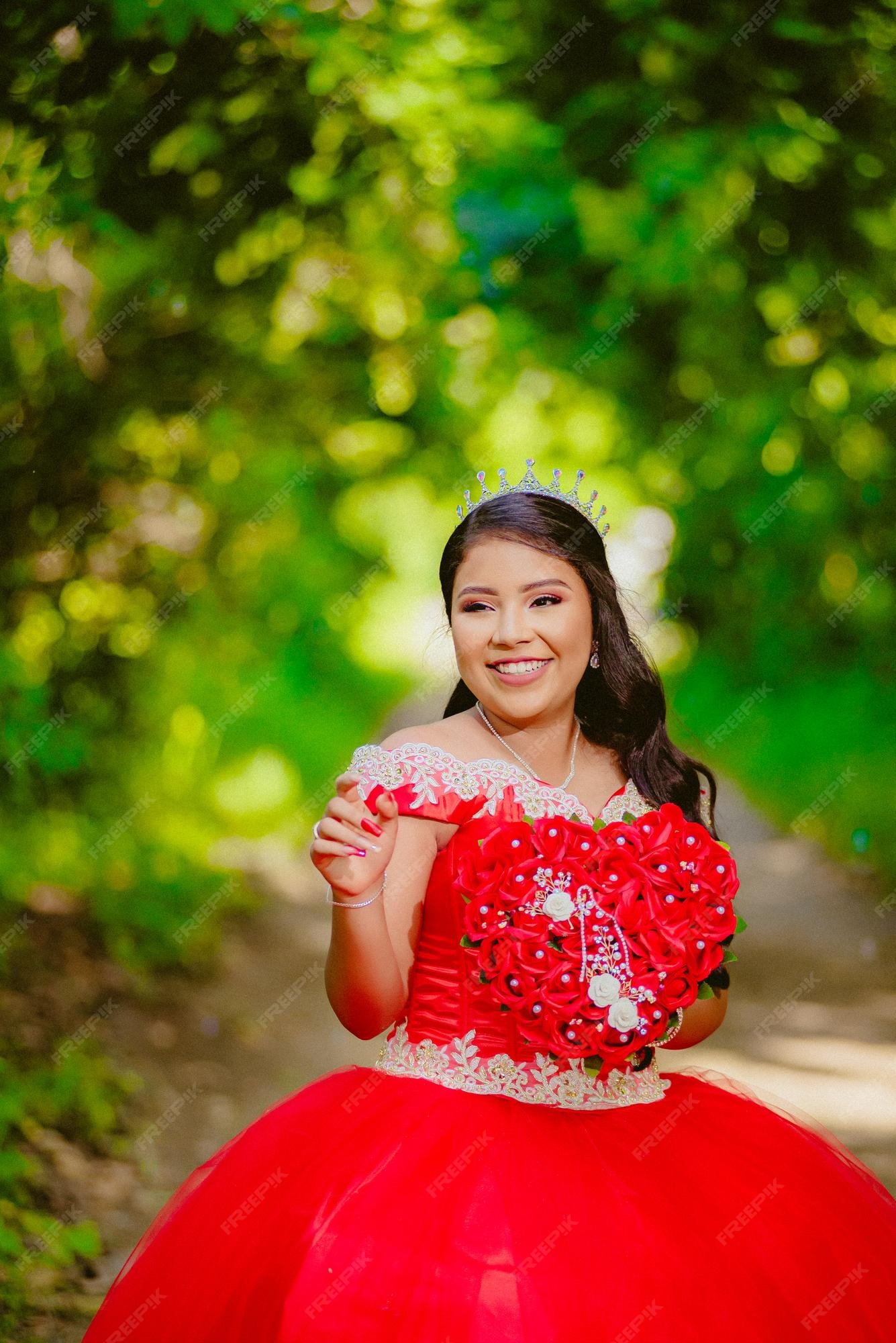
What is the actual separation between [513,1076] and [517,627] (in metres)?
0.64

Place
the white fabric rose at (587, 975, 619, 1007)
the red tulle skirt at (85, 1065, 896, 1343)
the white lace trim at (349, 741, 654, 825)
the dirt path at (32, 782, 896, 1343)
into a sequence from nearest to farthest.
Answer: the red tulle skirt at (85, 1065, 896, 1343), the white fabric rose at (587, 975, 619, 1007), the white lace trim at (349, 741, 654, 825), the dirt path at (32, 782, 896, 1343)

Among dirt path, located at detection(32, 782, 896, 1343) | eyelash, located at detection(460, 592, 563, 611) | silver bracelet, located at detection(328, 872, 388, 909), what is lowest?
dirt path, located at detection(32, 782, 896, 1343)

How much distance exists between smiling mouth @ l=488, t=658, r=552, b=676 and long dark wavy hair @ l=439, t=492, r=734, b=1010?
164 millimetres

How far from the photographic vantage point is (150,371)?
13.0 ft

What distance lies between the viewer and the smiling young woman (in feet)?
4.98

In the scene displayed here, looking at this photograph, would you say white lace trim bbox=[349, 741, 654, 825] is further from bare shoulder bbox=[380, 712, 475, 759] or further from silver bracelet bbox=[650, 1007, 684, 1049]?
silver bracelet bbox=[650, 1007, 684, 1049]

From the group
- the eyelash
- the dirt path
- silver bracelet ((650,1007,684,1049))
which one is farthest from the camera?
the dirt path

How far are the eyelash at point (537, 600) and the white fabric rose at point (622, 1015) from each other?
647 millimetres

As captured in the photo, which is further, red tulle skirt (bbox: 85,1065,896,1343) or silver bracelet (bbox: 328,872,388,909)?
silver bracelet (bbox: 328,872,388,909)

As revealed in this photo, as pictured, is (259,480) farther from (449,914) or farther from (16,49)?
(449,914)

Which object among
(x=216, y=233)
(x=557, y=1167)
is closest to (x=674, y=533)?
(x=216, y=233)

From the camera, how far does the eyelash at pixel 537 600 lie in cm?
202

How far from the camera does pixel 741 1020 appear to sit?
3803 mm

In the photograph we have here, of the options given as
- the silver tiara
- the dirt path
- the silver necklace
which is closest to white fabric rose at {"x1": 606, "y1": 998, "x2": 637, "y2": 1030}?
the silver necklace
